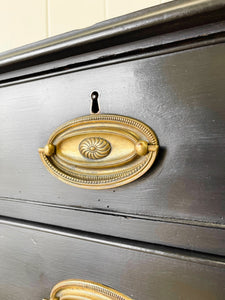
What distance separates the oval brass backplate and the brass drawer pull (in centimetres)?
12

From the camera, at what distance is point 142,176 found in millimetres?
290

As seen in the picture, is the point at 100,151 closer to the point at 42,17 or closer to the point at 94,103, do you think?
the point at 94,103

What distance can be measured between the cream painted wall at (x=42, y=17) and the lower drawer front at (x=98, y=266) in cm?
60

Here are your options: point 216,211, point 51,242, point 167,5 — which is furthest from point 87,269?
point 167,5

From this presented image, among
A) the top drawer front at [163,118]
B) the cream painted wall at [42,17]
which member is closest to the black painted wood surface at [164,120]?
the top drawer front at [163,118]

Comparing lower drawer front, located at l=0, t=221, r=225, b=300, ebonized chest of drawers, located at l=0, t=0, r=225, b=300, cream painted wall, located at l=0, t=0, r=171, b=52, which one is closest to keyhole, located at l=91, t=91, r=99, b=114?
ebonized chest of drawers, located at l=0, t=0, r=225, b=300

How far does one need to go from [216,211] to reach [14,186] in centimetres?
28

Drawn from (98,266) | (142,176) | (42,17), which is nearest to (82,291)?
(98,266)

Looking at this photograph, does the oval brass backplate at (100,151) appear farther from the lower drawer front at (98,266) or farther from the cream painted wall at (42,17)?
the cream painted wall at (42,17)

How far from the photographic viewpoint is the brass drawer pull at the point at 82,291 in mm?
320

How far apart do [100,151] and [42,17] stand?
0.69m

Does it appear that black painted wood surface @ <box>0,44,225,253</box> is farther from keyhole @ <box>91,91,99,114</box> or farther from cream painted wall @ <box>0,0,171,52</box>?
cream painted wall @ <box>0,0,171,52</box>

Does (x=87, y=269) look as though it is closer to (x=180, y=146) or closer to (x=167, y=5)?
(x=180, y=146)

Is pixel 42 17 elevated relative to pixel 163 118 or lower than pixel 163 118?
elevated
